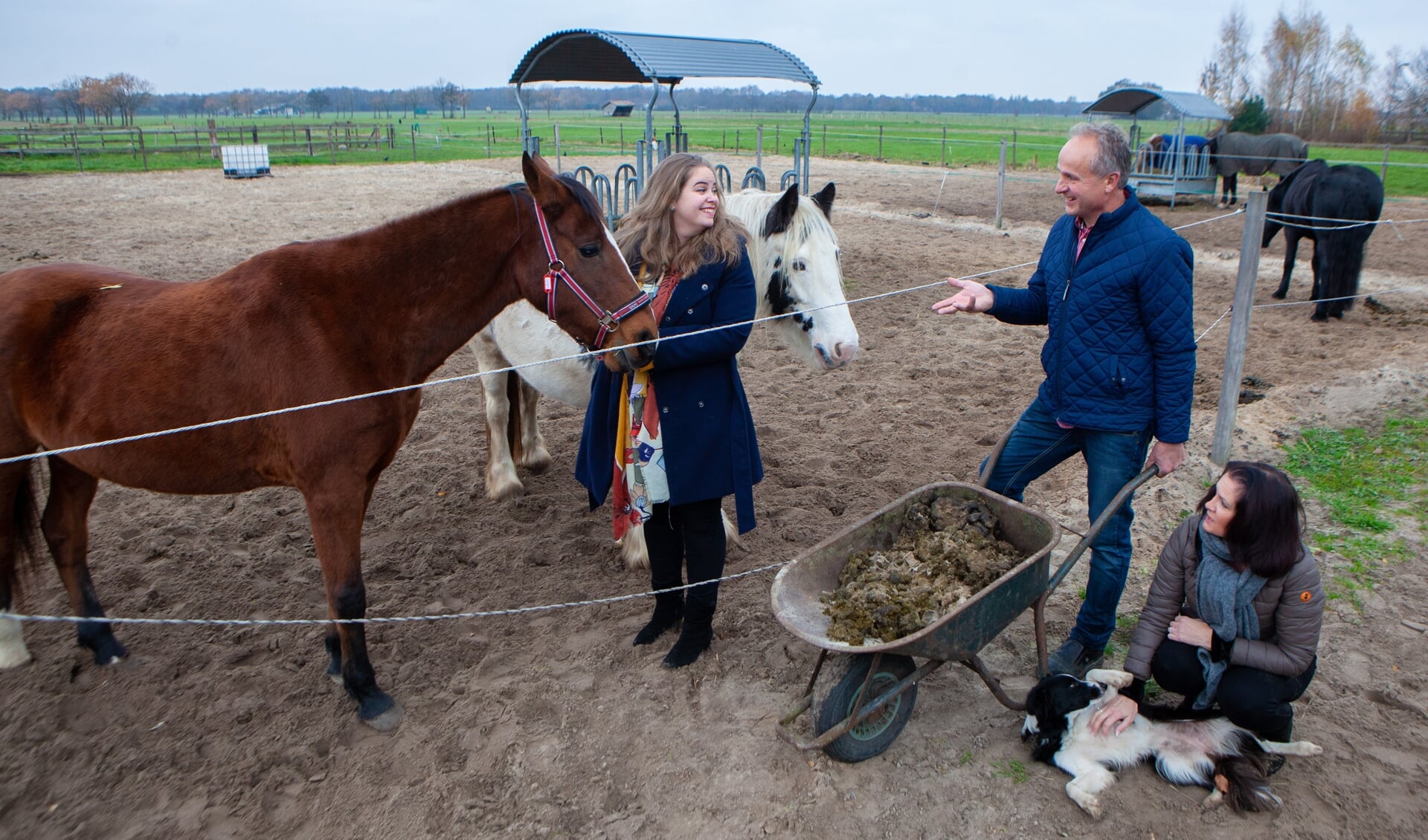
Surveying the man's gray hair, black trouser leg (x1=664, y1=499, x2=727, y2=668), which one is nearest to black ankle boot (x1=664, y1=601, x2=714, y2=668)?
black trouser leg (x1=664, y1=499, x2=727, y2=668)

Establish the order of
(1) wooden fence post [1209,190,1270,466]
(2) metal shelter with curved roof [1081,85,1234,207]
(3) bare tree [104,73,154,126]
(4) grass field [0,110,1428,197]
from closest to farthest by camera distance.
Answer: (1) wooden fence post [1209,190,1270,466] < (2) metal shelter with curved roof [1081,85,1234,207] < (4) grass field [0,110,1428,197] < (3) bare tree [104,73,154,126]

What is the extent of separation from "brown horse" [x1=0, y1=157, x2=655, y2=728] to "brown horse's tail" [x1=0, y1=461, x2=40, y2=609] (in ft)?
0.60

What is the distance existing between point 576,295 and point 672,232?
0.45 meters

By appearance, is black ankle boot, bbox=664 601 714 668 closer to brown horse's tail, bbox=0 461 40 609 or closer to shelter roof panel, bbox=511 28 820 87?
brown horse's tail, bbox=0 461 40 609

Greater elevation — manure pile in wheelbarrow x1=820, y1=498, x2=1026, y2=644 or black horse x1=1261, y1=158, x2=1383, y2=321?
black horse x1=1261, y1=158, x2=1383, y2=321

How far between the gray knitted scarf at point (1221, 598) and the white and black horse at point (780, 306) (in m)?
1.57

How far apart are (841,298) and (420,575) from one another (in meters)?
2.37

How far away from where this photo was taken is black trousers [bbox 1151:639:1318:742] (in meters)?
2.49

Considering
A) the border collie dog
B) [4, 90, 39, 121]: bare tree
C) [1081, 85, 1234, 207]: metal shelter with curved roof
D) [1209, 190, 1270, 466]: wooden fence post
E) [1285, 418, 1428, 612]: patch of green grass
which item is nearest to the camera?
the border collie dog

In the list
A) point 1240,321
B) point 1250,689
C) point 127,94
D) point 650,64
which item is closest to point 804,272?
point 1250,689

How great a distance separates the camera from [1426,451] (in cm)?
505

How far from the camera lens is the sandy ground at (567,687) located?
2.52 meters

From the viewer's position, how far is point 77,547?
3.32 meters

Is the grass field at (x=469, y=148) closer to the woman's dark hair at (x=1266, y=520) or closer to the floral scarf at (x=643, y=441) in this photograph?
the floral scarf at (x=643, y=441)
